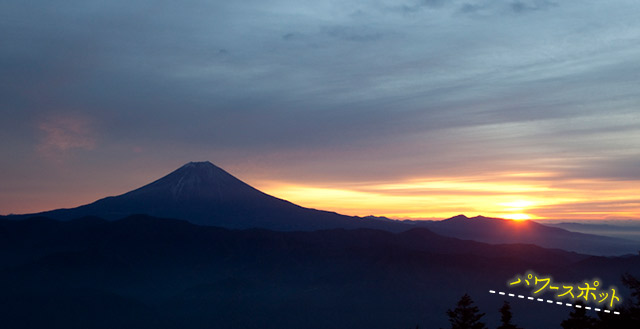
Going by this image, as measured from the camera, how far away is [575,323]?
2948 cm

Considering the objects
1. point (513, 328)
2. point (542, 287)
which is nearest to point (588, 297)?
point (542, 287)

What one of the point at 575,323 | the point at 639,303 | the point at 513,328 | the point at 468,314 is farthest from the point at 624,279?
the point at 468,314

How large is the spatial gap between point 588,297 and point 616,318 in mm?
5978

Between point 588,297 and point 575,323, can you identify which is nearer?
point 575,323

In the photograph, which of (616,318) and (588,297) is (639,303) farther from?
(588,297)

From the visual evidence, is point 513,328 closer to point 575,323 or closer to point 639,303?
point 575,323

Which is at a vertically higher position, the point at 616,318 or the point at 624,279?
the point at 624,279

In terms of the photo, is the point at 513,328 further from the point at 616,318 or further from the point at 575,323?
the point at 616,318

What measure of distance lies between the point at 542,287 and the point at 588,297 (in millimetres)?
2358

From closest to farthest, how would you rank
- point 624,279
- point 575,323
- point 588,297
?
point 624,279
point 575,323
point 588,297

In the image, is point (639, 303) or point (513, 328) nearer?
point (639, 303)

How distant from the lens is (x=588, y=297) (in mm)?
33188

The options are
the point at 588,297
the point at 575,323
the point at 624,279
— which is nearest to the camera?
the point at 624,279

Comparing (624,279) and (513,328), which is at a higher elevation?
(624,279)
